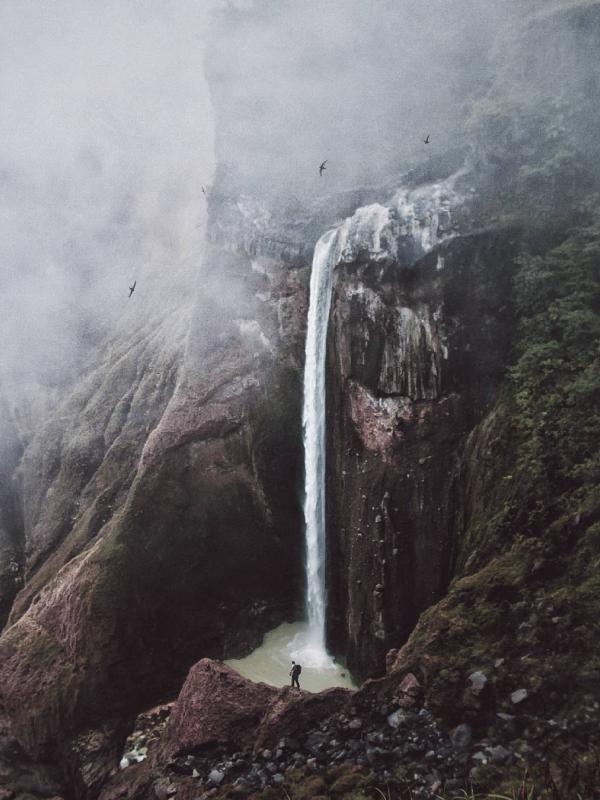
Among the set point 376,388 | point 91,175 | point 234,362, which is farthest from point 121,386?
point 91,175

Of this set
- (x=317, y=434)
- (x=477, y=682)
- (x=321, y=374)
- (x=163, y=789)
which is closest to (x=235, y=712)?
(x=163, y=789)

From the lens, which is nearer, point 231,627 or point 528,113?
point 528,113

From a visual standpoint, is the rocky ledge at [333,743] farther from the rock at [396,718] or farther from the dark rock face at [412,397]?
the dark rock face at [412,397]

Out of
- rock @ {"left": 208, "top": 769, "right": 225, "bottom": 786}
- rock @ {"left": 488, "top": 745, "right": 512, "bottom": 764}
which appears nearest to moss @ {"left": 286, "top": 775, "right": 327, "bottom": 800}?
rock @ {"left": 208, "top": 769, "right": 225, "bottom": 786}

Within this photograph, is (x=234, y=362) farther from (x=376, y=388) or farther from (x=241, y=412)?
(x=376, y=388)

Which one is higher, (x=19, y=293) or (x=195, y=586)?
(x=19, y=293)

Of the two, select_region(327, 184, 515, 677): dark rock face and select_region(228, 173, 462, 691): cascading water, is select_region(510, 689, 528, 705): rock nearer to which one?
select_region(327, 184, 515, 677): dark rock face
